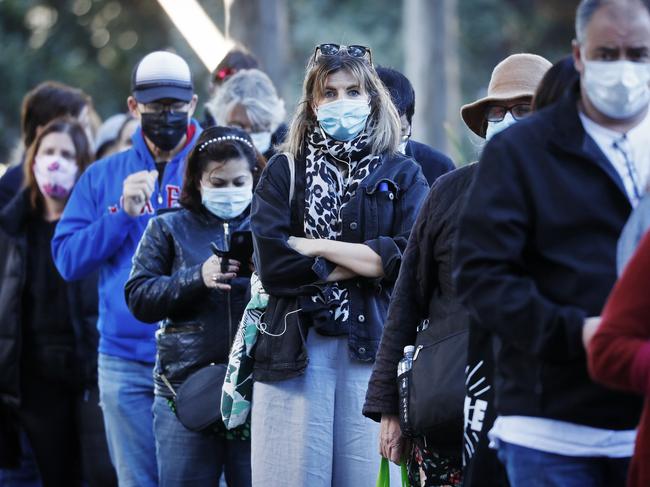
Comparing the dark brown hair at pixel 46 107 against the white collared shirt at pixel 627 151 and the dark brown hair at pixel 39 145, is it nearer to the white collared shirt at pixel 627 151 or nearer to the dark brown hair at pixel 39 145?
the dark brown hair at pixel 39 145

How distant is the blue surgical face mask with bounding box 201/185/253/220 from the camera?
20.5 ft

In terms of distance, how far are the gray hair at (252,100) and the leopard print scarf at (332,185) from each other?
2127 mm

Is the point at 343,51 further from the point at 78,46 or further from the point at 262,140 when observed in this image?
the point at 78,46

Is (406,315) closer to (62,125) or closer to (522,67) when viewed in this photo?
(522,67)

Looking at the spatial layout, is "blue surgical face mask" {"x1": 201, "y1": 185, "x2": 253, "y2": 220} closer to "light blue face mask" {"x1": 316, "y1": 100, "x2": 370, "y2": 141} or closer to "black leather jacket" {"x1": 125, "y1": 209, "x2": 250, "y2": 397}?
"black leather jacket" {"x1": 125, "y1": 209, "x2": 250, "y2": 397}

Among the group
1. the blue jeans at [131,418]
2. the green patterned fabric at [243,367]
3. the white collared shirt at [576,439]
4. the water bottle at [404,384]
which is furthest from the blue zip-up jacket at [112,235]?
the white collared shirt at [576,439]

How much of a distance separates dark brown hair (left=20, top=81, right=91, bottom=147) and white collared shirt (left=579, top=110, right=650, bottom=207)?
17.7ft

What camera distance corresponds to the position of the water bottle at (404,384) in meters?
4.54

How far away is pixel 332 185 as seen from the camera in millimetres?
5375

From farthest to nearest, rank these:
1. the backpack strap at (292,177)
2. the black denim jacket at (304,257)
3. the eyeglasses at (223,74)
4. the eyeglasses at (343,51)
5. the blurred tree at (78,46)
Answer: the blurred tree at (78,46)
the eyeglasses at (223,74)
the eyeglasses at (343,51)
the backpack strap at (292,177)
the black denim jacket at (304,257)

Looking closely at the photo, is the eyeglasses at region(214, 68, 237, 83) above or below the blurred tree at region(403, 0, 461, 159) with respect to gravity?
below

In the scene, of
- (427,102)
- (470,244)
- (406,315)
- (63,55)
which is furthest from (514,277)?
(63,55)

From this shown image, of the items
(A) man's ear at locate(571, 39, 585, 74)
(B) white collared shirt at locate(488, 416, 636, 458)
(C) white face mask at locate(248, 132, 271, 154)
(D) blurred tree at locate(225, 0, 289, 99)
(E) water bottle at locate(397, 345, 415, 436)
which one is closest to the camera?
(B) white collared shirt at locate(488, 416, 636, 458)

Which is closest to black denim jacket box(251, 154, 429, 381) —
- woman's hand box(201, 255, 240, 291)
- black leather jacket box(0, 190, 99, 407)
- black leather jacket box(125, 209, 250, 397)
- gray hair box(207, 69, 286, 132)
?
woman's hand box(201, 255, 240, 291)
